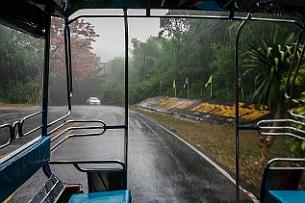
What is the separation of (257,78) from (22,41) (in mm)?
5871

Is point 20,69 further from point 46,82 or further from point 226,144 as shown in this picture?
point 226,144

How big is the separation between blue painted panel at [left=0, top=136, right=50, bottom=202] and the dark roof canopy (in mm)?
971

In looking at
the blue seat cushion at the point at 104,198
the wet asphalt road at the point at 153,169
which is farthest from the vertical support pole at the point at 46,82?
the wet asphalt road at the point at 153,169

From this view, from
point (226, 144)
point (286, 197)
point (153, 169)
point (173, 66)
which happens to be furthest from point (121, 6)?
point (173, 66)

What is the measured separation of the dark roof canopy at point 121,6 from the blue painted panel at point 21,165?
971 millimetres

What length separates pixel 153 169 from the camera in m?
6.71

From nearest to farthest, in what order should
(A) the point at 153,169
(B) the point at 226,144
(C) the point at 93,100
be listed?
(A) the point at 153,169, (C) the point at 93,100, (B) the point at 226,144

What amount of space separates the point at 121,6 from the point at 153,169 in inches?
156

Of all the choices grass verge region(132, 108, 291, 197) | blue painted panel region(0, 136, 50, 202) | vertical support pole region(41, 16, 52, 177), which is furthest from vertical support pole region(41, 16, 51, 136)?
grass verge region(132, 108, 291, 197)

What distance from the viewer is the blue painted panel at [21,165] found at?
6.89 ft

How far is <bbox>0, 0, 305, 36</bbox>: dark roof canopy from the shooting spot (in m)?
2.87

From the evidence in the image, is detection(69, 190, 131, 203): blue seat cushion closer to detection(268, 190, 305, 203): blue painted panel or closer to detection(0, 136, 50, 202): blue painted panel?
detection(0, 136, 50, 202): blue painted panel

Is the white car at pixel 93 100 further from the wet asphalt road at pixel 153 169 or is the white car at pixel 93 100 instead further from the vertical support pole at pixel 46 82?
the vertical support pole at pixel 46 82

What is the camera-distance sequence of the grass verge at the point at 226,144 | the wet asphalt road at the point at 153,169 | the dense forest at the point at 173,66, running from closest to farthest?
the dense forest at the point at 173,66
the wet asphalt road at the point at 153,169
the grass verge at the point at 226,144
